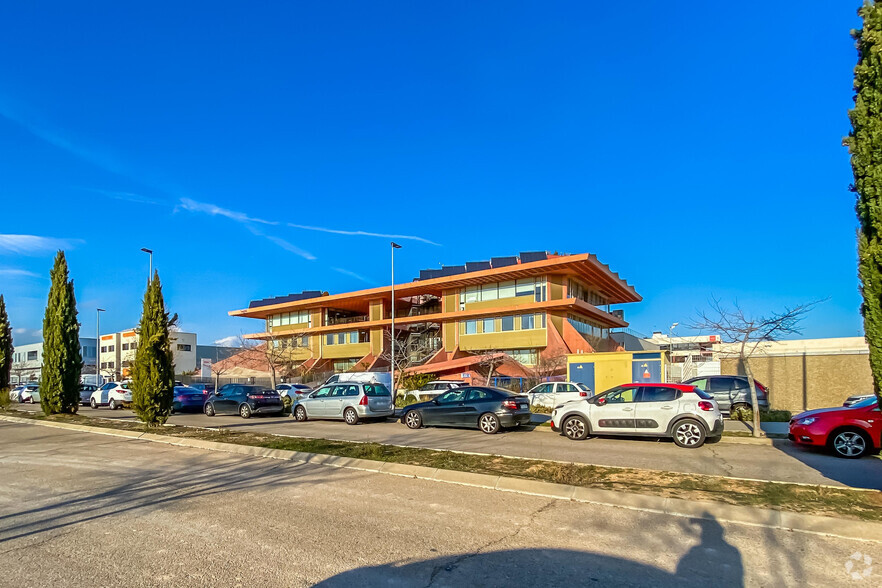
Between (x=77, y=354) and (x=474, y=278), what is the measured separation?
106 feet

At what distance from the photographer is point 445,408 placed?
17.2 m

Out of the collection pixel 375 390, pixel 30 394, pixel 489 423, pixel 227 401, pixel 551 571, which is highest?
pixel 375 390

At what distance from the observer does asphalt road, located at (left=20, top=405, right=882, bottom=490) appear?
9.61 meters

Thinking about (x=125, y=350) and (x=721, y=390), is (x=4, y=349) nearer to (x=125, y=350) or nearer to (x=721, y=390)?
(x=721, y=390)

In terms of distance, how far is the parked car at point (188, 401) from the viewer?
2627 centimetres

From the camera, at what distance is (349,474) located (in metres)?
9.50

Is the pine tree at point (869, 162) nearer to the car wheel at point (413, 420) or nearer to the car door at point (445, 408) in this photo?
the car door at point (445, 408)

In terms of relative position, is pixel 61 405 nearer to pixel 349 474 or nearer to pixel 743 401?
pixel 349 474

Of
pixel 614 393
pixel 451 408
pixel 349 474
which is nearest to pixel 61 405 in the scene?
pixel 451 408

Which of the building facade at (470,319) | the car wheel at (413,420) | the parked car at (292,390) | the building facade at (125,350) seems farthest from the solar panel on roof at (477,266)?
the building facade at (125,350)

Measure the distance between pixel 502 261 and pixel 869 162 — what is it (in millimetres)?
42020

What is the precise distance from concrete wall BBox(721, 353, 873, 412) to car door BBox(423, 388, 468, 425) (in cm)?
1405

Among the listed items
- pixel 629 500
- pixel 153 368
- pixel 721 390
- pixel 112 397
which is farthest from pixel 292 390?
pixel 629 500

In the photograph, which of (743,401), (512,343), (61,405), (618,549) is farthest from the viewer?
(512,343)
